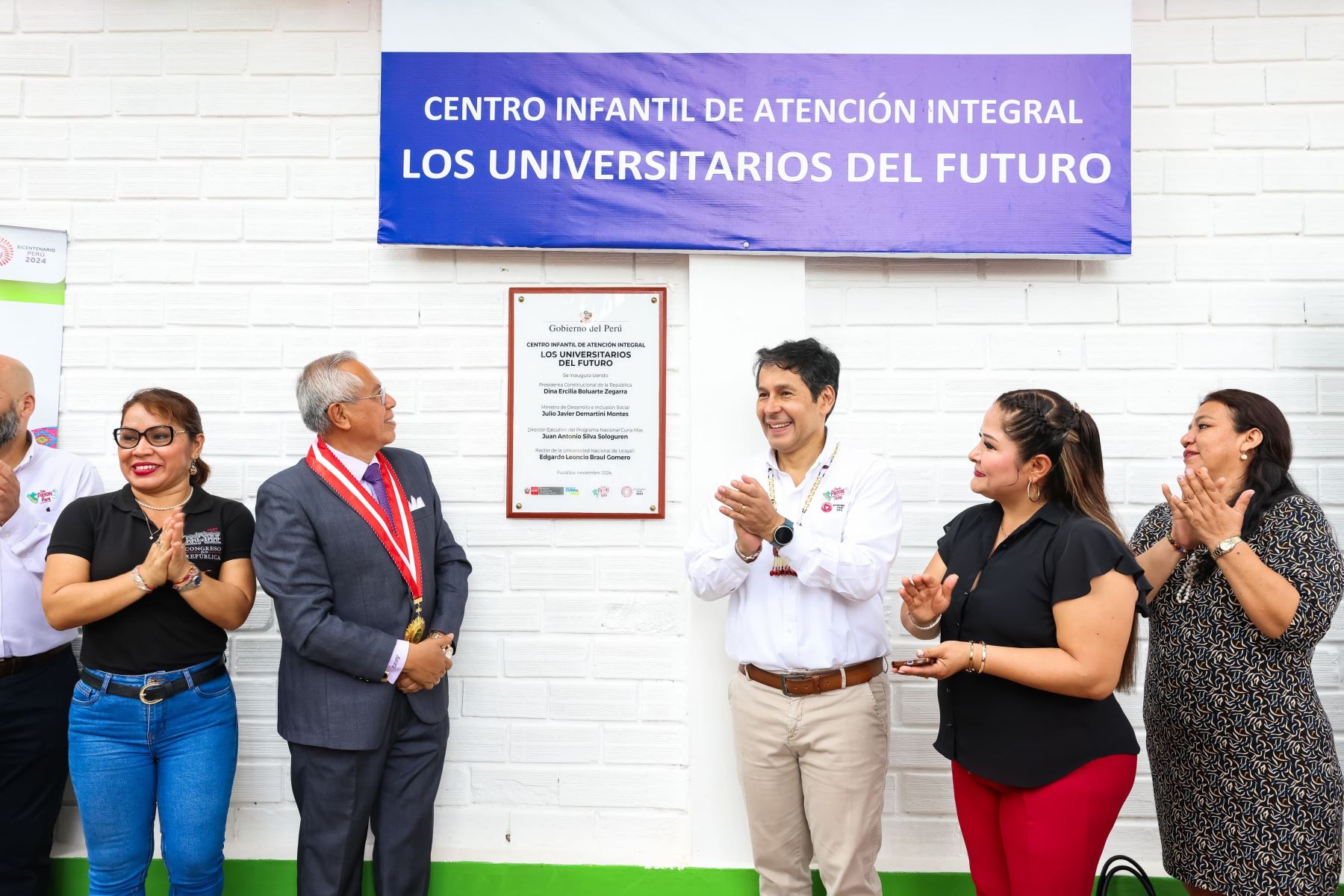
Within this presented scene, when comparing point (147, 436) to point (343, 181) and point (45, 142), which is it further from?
point (45, 142)

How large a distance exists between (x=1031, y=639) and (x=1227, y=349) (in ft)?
4.93

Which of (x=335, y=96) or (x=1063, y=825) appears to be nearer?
(x=1063, y=825)

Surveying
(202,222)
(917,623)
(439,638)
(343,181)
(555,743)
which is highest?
(343,181)

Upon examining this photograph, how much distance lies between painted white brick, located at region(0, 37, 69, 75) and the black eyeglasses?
1482 millimetres

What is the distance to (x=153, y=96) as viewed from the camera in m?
3.10

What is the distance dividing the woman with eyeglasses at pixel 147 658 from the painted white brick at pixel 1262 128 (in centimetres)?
327

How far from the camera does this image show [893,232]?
291cm

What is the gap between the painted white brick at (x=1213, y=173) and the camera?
9.70 feet

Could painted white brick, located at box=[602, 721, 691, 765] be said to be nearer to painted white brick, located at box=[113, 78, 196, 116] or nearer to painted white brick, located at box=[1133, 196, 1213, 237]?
painted white brick, located at box=[1133, 196, 1213, 237]

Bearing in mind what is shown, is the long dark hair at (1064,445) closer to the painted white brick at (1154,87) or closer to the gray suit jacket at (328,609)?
the painted white brick at (1154,87)

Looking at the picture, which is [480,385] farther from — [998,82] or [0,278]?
[998,82]

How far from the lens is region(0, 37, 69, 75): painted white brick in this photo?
10.2ft

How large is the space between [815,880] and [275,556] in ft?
6.16

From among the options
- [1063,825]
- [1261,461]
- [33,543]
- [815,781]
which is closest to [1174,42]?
[1261,461]
